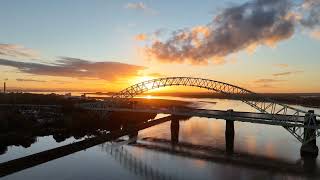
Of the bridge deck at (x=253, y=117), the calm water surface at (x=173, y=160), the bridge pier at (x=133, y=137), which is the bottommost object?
the calm water surface at (x=173, y=160)

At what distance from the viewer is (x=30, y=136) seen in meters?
62.8

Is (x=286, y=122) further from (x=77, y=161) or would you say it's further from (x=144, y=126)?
(x=144, y=126)

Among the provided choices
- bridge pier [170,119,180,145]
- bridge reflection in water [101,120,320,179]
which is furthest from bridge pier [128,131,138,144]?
bridge pier [170,119,180,145]

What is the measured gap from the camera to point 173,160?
46.7 metres

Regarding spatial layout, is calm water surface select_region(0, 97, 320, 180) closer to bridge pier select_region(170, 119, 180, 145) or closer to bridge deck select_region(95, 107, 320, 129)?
bridge pier select_region(170, 119, 180, 145)

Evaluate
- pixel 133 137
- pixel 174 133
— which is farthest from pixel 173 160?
pixel 174 133

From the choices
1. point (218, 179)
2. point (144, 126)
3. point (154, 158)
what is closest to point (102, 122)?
point (144, 126)

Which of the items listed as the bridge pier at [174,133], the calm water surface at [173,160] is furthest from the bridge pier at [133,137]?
the bridge pier at [174,133]

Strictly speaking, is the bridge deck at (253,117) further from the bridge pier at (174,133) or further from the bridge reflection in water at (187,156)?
the bridge pier at (174,133)

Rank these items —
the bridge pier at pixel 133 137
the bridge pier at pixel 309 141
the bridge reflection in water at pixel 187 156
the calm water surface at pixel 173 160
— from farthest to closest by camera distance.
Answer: the bridge pier at pixel 133 137 → the bridge pier at pixel 309 141 → the bridge reflection in water at pixel 187 156 → the calm water surface at pixel 173 160

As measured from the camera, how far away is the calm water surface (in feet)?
128

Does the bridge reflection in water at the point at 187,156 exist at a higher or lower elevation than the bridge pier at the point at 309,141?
lower

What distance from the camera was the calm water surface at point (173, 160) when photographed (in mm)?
39000

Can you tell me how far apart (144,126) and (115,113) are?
971 inches
